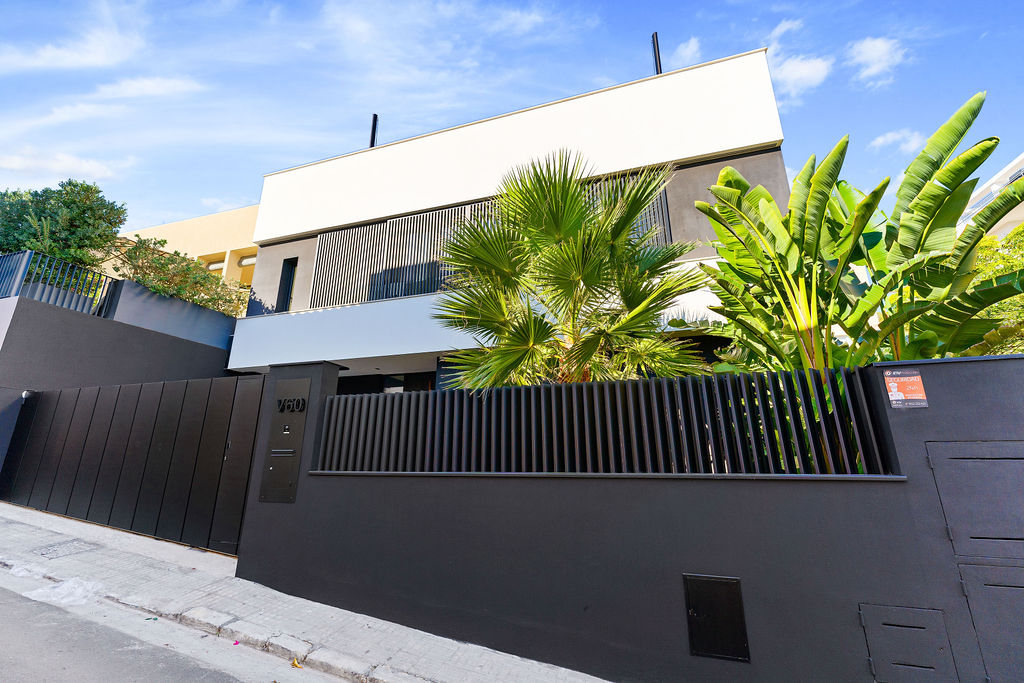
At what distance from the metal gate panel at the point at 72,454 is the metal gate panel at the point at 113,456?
0.74m

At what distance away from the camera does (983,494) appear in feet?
9.78

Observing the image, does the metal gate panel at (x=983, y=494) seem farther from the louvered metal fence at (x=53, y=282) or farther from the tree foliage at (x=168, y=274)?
the tree foliage at (x=168, y=274)

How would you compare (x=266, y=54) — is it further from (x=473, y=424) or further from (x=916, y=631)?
(x=916, y=631)

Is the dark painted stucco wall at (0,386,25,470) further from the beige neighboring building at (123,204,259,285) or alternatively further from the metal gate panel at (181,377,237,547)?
the beige neighboring building at (123,204,259,285)

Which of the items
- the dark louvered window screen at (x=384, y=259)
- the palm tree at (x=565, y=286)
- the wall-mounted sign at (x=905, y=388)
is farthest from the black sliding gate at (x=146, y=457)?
the wall-mounted sign at (x=905, y=388)

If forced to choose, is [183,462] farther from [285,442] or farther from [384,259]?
[384,259]

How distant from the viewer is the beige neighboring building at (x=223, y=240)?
60.8 ft

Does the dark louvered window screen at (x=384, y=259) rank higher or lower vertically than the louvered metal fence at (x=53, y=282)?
higher

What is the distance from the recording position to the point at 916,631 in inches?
115

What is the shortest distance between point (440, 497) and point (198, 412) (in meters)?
4.48

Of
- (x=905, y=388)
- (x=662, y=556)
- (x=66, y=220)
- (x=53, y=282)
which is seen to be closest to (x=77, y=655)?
(x=662, y=556)

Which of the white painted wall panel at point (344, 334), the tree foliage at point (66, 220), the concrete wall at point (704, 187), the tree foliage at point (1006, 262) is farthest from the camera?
the tree foliage at point (66, 220)

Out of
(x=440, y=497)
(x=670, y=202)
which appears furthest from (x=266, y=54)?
(x=670, y=202)

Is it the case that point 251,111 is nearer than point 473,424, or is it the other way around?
point 473,424
